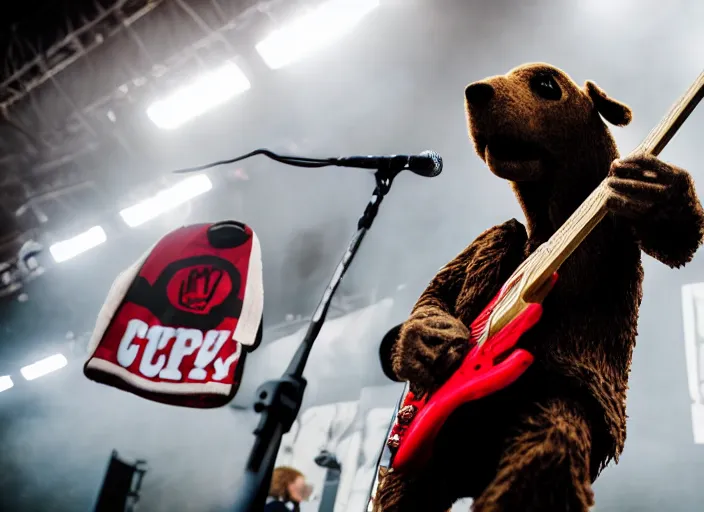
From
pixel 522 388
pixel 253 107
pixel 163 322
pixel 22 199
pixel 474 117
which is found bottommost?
pixel 522 388

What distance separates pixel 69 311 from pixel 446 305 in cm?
326

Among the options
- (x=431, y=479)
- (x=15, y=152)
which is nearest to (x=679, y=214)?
(x=431, y=479)

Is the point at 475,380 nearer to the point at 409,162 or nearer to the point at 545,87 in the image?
the point at 545,87

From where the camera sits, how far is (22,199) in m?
3.99

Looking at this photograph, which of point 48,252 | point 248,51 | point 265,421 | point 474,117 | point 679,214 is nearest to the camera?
point 679,214

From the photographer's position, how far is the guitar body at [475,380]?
75 cm

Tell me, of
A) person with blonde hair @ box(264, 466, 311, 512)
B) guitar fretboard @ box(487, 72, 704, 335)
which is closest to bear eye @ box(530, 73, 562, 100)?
guitar fretboard @ box(487, 72, 704, 335)

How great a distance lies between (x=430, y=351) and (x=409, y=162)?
0.77 m

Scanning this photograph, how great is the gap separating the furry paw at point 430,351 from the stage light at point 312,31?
2728mm

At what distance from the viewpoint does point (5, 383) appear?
323cm

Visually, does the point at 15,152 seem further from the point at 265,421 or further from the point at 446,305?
the point at 446,305

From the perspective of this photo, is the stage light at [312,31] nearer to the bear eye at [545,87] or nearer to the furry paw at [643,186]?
the bear eye at [545,87]

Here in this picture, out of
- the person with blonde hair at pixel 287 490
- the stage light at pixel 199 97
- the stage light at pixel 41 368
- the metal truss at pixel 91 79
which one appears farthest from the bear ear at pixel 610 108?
the stage light at pixel 41 368

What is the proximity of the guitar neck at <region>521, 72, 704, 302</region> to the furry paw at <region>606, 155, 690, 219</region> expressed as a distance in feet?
0.07
